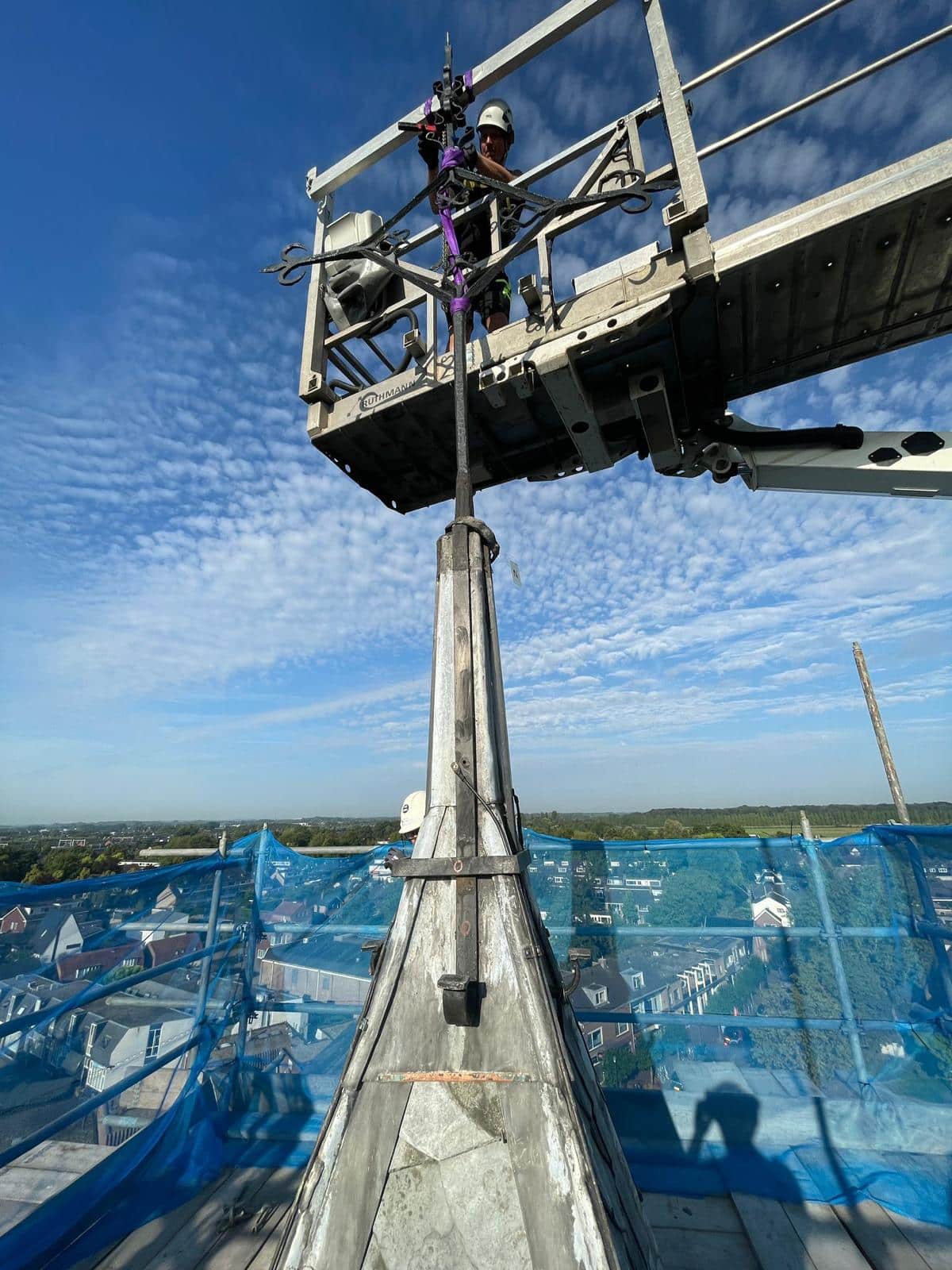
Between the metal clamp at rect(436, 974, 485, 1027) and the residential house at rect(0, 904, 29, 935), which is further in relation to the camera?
the residential house at rect(0, 904, 29, 935)

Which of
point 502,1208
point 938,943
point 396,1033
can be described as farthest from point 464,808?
point 938,943

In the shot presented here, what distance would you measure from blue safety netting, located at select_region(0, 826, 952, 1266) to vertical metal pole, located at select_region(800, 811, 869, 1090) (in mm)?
16

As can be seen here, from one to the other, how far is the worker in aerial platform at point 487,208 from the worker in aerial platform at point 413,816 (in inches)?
134

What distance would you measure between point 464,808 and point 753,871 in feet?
13.7

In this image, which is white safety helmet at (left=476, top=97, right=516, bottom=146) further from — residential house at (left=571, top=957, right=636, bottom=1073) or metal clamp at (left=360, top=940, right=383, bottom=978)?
residential house at (left=571, top=957, right=636, bottom=1073)

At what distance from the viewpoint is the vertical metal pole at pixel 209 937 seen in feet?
16.7

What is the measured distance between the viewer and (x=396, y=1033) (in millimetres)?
1973

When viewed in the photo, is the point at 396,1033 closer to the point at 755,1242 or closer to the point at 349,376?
the point at 755,1242

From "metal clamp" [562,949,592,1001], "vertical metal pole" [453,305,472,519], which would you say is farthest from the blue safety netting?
"vertical metal pole" [453,305,472,519]

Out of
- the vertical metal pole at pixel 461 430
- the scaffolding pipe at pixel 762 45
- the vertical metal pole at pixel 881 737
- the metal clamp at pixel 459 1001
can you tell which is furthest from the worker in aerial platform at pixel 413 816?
the vertical metal pole at pixel 881 737

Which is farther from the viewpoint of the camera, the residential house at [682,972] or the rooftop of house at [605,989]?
the rooftop of house at [605,989]

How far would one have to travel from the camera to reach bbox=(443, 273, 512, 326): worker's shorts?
15.3 ft

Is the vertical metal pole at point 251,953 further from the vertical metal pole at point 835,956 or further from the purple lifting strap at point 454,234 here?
the vertical metal pole at point 835,956

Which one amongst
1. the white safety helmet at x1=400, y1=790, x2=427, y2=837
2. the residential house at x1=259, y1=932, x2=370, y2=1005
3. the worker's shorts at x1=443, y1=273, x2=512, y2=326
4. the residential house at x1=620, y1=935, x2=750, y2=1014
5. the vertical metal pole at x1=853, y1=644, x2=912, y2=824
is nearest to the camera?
the white safety helmet at x1=400, y1=790, x2=427, y2=837
